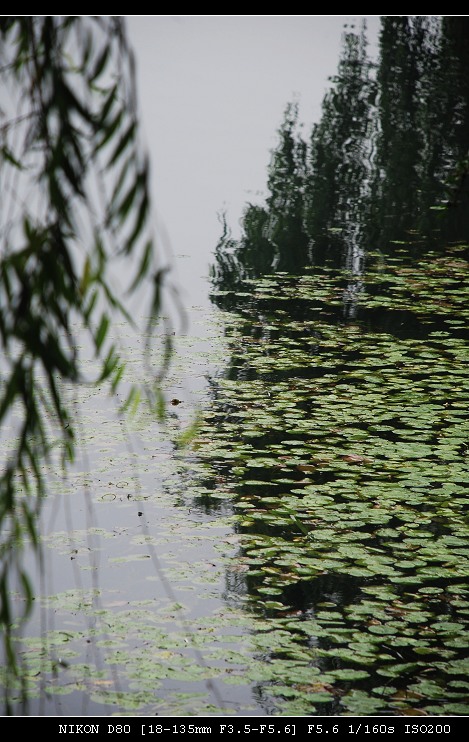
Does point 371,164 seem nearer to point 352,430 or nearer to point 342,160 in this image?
point 342,160

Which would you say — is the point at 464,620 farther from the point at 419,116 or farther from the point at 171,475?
the point at 419,116

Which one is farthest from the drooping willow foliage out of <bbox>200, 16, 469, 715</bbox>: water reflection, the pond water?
<bbox>200, 16, 469, 715</bbox>: water reflection

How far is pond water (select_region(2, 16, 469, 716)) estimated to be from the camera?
2.82 meters

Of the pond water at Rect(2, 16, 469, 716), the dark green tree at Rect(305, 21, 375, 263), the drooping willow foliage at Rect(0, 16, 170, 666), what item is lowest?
the pond water at Rect(2, 16, 469, 716)

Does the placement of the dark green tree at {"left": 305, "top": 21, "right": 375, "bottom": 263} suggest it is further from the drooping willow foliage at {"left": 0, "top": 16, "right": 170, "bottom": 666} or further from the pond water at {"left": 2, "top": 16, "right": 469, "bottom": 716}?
the drooping willow foliage at {"left": 0, "top": 16, "right": 170, "bottom": 666}

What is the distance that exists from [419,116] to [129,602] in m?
10.7


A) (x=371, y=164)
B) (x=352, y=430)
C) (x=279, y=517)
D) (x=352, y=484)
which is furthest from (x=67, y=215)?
(x=371, y=164)

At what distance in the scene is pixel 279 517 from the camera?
3797mm

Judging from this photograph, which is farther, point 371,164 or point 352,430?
point 371,164

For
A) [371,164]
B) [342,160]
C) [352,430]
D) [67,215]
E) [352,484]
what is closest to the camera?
[67,215]

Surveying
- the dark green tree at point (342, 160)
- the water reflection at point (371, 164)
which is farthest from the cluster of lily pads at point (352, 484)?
the dark green tree at point (342, 160)

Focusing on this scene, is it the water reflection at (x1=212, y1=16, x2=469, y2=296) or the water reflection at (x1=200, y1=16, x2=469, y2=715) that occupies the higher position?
the water reflection at (x1=212, y1=16, x2=469, y2=296)

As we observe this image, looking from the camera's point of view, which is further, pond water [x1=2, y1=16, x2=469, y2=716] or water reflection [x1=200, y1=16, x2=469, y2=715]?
water reflection [x1=200, y1=16, x2=469, y2=715]

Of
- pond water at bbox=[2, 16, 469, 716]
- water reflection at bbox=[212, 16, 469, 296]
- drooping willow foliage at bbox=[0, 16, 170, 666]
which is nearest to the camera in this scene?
drooping willow foliage at bbox=[0, 16, 170, 666]
